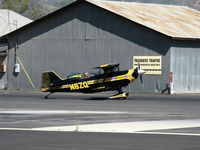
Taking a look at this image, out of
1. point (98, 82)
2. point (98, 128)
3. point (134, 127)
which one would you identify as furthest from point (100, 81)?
point (98, 128)

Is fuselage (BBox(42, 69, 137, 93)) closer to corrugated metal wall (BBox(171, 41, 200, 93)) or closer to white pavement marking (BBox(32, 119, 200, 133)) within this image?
corrugated metal wall (BBox(171, 41, 200, 93))

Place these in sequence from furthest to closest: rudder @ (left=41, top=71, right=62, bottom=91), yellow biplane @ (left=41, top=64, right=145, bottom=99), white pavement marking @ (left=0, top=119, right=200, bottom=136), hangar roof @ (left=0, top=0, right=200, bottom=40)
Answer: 1. hangar roof @ (left=0, top=0, right=200, bottom=40)
2. rudder @ (left=41, top=71, right=62, bottom=91)
3. yellow biplane @ (left=41, top=64, right=145, bottom=99)
4. white pavement marking @ (left=0, top=119, right=200, bottom=136)

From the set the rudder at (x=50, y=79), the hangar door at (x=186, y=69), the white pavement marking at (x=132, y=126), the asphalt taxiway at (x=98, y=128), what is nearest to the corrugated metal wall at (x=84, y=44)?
the hangar door at (x=186, y=69)

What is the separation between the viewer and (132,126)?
17.9m

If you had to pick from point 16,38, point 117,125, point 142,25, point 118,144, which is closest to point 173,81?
point 142,25

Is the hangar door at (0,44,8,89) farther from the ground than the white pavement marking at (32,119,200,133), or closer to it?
farther from the ground

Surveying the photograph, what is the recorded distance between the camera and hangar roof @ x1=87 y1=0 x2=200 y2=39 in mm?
40719

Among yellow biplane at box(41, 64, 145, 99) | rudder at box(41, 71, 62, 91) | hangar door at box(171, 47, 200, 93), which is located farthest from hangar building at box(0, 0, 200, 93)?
rudder at box(41, 71, 62, 91)

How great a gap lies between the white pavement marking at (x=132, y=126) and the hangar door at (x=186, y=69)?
2057cm

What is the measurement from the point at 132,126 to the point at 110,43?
963 inches

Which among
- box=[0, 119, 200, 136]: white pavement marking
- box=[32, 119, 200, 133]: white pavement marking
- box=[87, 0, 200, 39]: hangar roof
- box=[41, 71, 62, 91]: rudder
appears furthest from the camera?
box=[87, 0, 200, 39]: hangar roof

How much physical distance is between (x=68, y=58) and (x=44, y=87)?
10382mm

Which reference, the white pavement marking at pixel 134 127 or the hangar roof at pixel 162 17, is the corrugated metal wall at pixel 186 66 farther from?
the white pavement marking at pixel 134 127

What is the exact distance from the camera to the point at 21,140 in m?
14.4
